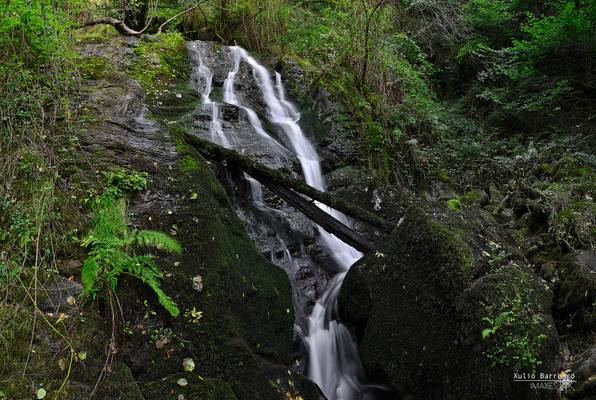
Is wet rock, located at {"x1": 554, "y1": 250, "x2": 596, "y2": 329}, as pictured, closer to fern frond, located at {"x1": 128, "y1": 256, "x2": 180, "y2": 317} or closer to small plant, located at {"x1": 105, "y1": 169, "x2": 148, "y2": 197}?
fern frond, located at {"x1": 128, "y1": 256, "x2": 180, "y2": 317}

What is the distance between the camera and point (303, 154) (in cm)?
784

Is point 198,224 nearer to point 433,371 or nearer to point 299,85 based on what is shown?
point 433,371

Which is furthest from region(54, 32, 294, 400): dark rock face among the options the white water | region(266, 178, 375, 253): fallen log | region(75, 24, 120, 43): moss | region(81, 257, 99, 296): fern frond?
region(75, 24, 120, 43): moss

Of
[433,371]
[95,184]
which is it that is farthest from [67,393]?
[433,371]

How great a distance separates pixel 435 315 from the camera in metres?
3.96

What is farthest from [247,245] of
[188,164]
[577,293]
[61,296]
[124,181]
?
[577,293]

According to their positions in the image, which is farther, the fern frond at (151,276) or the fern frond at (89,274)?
the fern frond at (151,276)

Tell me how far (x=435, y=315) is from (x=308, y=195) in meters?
2.23

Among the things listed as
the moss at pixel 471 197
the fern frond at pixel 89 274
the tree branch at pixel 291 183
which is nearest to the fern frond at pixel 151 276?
the fern frond at pixel 89 274

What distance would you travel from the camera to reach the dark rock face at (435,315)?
11.5 feet

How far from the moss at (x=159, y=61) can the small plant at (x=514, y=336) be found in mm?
6653

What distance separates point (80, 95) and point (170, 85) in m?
3.02

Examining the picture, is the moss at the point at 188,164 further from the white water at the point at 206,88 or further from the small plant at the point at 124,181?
the white water at the point at 206,88

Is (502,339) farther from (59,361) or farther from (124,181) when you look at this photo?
(124,181)
